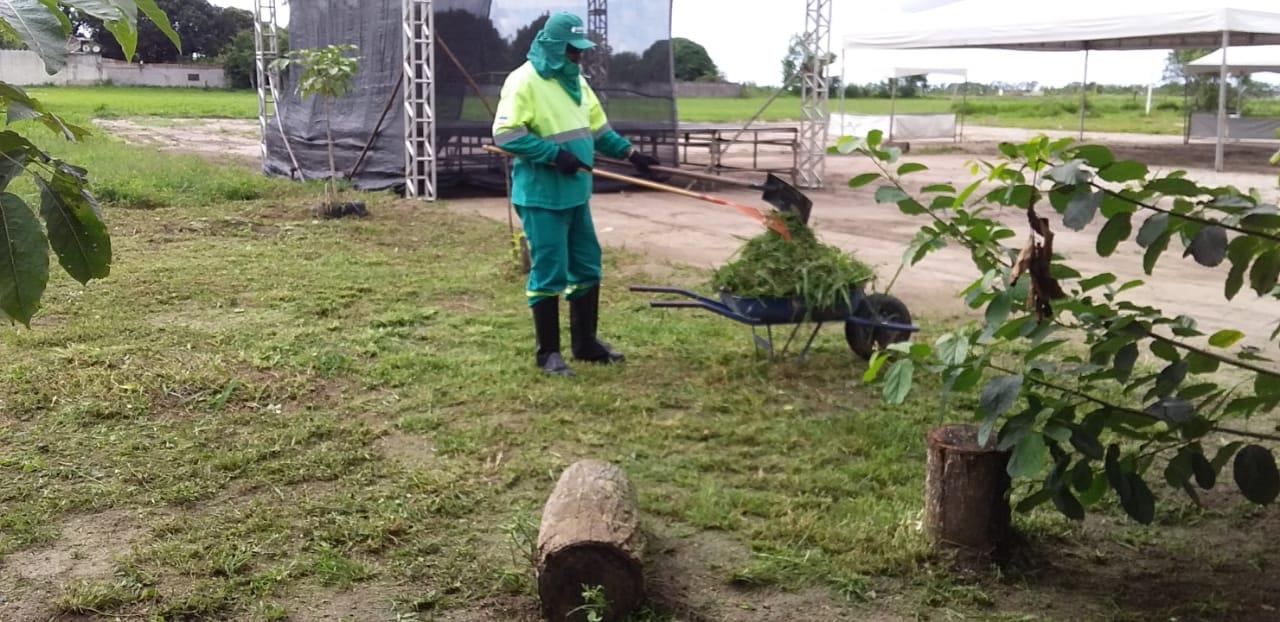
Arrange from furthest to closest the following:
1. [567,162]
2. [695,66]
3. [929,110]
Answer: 1. [695,66]
2. [929,110]
3. [567,162]

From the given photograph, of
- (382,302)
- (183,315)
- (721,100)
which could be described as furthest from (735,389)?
(721,100)

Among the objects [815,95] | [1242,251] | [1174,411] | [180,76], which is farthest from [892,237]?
[180,76]

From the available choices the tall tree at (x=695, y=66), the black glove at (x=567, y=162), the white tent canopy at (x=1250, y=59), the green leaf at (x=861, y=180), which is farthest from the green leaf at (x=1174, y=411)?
the tall tree at (x=695, y=66)

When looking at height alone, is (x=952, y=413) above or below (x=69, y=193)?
below

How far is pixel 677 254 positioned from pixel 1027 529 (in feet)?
21.3

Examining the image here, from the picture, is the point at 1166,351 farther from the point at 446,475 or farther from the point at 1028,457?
the point at 446,475

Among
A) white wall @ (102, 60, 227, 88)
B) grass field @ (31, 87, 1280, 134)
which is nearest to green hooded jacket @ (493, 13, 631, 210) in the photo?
grass field @ (31, 87, 1280, 134)

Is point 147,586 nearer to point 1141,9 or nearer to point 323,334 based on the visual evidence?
point 323,334

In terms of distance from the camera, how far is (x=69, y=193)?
1673 mm

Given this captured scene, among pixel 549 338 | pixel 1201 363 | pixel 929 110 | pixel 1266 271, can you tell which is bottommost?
pixel 549 338

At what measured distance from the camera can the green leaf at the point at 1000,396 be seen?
9.90ft

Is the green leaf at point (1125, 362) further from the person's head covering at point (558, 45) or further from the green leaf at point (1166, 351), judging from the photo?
the person's head covering at point (558, 45)

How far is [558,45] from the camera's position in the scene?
5.67m

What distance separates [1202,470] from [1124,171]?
0.96 meters
